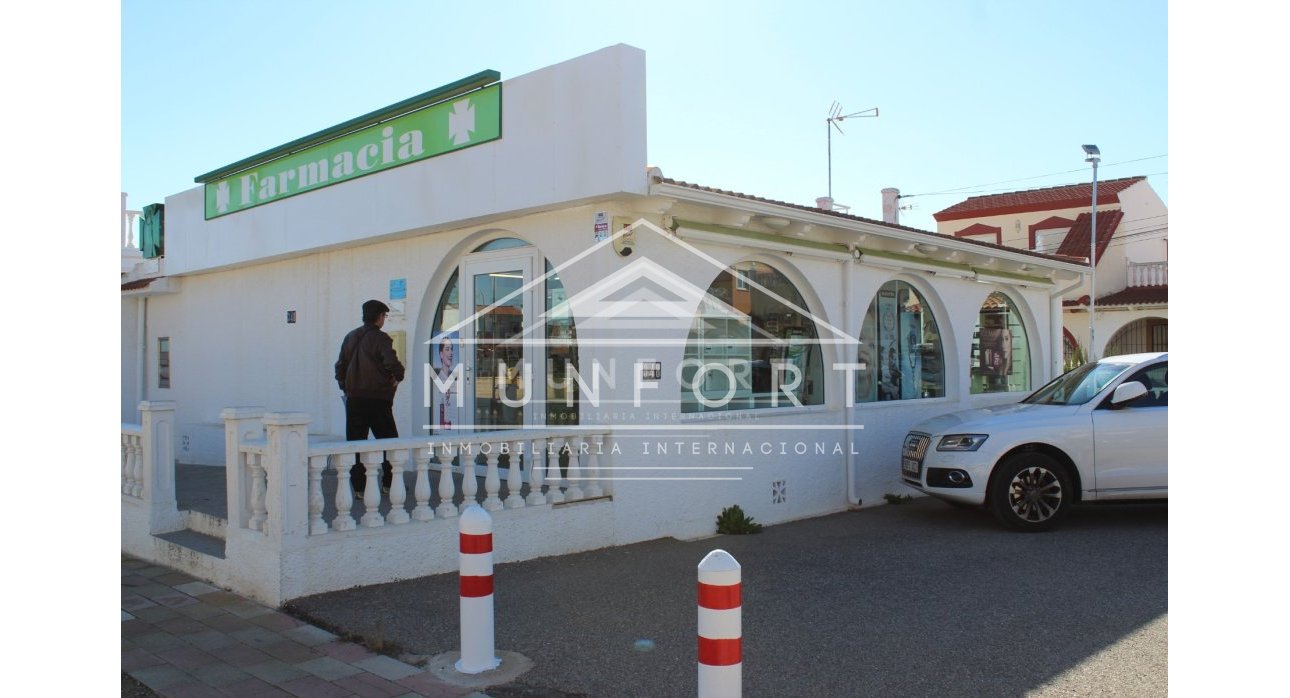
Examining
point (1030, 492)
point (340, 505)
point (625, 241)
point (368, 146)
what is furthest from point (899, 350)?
point (340, 505)

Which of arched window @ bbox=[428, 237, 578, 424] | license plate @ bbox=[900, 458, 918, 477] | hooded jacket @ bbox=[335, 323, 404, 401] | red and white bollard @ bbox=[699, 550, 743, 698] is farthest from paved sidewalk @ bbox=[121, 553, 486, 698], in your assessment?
license plate @ bbox=[900, 458, 918, 477]

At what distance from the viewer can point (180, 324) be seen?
13648mm

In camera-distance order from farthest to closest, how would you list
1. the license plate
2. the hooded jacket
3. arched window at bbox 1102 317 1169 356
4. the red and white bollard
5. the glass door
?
arched window at bbox 1102 317 1169 356, the license plate, the glass door, the hooded jacket, the red and white bollard

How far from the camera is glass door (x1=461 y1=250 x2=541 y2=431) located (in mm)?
8734

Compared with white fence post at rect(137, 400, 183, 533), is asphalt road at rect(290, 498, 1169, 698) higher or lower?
lower

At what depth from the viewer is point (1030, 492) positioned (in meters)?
8.51

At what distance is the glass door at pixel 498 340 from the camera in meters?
8.73

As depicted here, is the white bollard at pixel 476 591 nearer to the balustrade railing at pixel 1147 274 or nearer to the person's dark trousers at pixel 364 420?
the person's dark trousers at pixel 364 420

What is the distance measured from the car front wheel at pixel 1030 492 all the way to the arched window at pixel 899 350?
2.15 m

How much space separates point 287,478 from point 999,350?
1000 centimetres

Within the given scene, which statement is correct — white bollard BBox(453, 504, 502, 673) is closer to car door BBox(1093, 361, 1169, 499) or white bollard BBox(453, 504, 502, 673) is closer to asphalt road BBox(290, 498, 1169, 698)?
asphalt road BBox(290, 498, 1169, 698)

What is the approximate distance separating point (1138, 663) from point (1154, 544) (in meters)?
3.44

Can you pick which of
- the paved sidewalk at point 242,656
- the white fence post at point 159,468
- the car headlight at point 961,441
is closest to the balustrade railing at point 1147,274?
the car headlight at point 961,441

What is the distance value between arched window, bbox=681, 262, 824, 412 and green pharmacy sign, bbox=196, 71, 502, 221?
262cm
